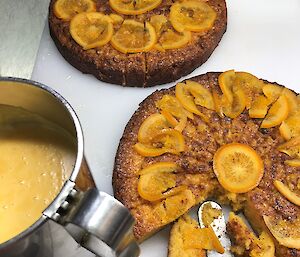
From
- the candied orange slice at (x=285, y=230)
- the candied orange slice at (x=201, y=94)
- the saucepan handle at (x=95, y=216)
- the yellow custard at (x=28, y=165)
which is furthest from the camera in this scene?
the candied orange slice at (x=201, y=94)

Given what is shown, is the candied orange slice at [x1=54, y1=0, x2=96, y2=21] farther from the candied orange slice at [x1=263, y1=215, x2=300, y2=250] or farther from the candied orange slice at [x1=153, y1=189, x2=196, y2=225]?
the candied orange slice at [x1=263, y1=215, x2=300, y2=250]

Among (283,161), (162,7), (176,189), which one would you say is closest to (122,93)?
(162,7)

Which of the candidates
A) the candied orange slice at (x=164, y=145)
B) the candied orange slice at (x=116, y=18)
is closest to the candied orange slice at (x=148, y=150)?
the candied orange slice at (x=164, y=145)

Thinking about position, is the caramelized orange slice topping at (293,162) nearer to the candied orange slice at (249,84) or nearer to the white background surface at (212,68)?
the candied orange slice at (249,84)

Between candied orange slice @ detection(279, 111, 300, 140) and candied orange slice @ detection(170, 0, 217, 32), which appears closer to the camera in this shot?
candied orange slice @ detection(279, 111, 300, 140)

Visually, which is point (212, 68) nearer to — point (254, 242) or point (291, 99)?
point (291, 99)

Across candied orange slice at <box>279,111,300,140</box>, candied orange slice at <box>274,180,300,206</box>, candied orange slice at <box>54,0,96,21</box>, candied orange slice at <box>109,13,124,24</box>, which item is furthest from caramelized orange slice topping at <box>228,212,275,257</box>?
candied orange slice at <box>54,0,96,21</box>
